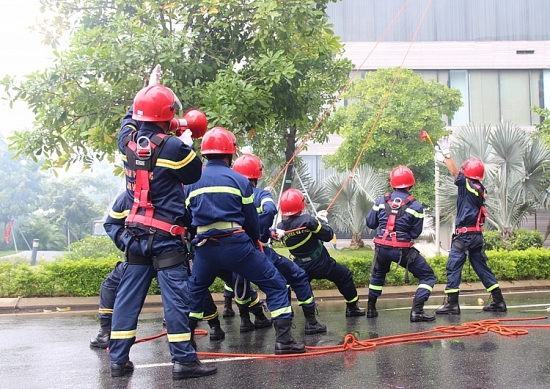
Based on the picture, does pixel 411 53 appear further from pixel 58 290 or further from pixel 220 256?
pixel 220 256

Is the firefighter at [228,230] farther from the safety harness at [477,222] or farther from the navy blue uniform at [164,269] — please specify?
the safety harness at [477,222]

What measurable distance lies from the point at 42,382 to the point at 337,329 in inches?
133

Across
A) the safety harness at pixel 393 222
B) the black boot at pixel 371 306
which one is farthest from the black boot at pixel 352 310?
the safety harness at pixel 393 222

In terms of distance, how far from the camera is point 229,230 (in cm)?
524

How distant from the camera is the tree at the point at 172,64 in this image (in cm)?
858

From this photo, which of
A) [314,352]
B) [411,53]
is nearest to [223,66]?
[314,352]

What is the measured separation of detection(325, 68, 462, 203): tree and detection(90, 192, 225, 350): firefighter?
1632 cm

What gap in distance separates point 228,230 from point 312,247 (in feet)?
7.39

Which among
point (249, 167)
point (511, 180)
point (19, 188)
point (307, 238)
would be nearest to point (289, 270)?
point (307, 238)

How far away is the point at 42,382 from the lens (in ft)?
15.6

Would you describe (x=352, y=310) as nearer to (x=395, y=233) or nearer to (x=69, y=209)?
(x=395, y=233)

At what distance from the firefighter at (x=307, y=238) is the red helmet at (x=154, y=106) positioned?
2.49 m

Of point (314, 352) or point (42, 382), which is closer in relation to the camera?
point (42, 382)

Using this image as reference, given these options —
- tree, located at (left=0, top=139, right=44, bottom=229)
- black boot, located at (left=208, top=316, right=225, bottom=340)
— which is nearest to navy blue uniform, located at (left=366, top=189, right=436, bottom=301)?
black boot, located at (left=208, top=316, right=225, bottom=340)
